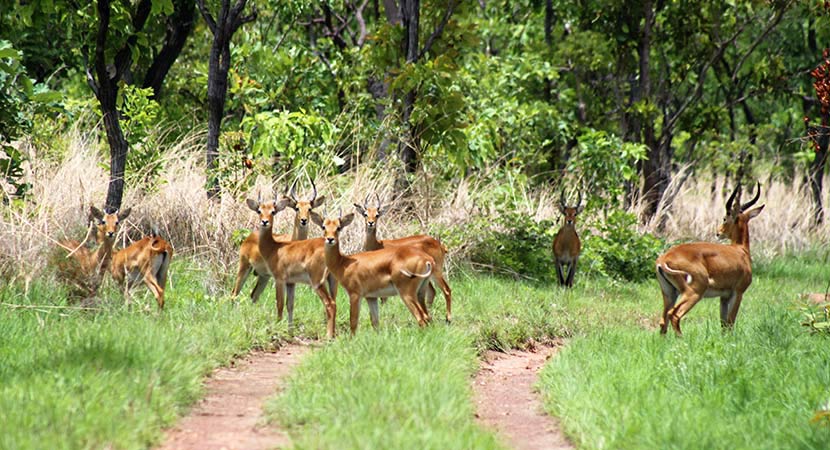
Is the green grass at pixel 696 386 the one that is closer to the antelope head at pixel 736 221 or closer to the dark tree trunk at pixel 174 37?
the antelope head at pixel 736 221

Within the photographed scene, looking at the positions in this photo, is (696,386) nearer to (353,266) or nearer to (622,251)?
(353,266)

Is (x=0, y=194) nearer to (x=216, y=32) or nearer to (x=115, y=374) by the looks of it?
(x=216, y=32)

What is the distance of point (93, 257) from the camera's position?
1203 cm

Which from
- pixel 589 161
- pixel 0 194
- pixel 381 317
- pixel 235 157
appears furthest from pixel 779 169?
pixel 0 194

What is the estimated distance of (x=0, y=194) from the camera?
43.3 ft

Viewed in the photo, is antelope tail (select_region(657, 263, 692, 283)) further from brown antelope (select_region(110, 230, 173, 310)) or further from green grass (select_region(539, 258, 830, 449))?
brown antelope (select_region(110, 230, 173, 310))

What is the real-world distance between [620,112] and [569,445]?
1543cm

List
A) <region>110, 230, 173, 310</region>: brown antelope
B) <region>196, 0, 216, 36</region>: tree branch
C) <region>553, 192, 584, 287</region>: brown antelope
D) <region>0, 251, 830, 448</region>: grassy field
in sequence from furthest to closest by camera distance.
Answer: <region>553, 192, 584, 287</region>: brown antelope < <region>196, 0, 216, 36</region>: tree branch < <region>110, 230, 173, 310</region>: brown antelope < <region>0, 251, 830, 448</region>: grassy field

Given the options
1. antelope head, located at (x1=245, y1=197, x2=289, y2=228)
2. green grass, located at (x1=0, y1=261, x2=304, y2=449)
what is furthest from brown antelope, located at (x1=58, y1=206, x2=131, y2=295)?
antelope head, located at (x1=245, y1=197, x2=289, y2=228)

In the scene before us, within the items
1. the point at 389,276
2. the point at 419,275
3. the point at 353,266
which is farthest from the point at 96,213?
the point at 419,275

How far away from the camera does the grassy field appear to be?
21.3 feet

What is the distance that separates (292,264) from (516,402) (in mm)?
3382

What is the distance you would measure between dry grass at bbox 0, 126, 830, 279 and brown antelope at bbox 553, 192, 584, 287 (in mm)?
987

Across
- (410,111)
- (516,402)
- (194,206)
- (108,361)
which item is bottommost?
(516,402)
